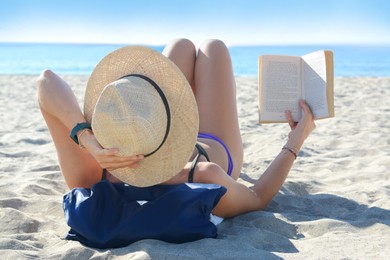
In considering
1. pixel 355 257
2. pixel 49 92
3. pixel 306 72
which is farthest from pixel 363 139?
pixel 49 92

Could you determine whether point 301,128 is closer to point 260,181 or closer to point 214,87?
point 260,181

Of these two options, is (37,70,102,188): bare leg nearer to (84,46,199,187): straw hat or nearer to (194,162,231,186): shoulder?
(84,46,199,187): straw hat

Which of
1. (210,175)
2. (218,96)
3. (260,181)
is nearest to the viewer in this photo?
(210,175)

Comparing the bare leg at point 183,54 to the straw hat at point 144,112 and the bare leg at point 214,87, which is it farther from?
the straw hat at point 144,112

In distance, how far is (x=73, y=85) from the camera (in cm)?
1092

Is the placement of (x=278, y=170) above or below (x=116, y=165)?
below

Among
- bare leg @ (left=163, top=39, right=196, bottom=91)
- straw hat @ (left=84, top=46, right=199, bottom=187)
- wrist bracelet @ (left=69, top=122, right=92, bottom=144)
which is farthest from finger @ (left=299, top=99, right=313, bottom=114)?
wrist bracelet @ (left=69, top=122, right=92, bottom=144)

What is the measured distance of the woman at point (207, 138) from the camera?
2459 mm

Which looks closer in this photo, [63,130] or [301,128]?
[63,130]

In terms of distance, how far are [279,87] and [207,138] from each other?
1.52 feet

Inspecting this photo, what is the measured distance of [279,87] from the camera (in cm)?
304

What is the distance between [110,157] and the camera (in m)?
2.12

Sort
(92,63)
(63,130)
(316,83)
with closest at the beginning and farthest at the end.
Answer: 1. (63,130)
2. (316,83)
3. (92,63)

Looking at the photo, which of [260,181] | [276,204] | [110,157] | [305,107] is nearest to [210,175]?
[260,181]
